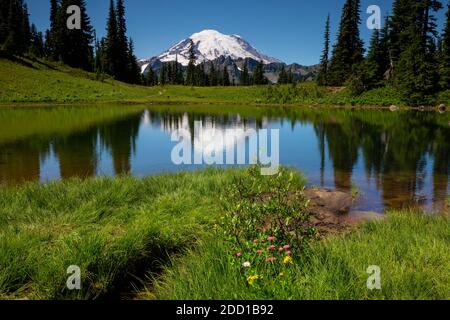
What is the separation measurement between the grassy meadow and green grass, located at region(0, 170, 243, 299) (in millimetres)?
19

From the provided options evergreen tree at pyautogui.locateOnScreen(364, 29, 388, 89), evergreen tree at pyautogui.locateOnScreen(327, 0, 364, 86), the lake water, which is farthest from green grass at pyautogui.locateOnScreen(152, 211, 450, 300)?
evergreen tree at pyautogui.locateOnScreen(327, 0, 364, 86)

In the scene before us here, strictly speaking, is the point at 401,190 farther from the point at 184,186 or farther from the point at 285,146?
the point at 285,146

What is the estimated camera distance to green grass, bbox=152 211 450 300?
4.38m

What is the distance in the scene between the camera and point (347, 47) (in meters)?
74.5

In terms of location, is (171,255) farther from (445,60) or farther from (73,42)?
(73,42)

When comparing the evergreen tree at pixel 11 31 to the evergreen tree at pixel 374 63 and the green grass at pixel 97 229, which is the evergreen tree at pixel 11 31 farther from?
the green grass at pixel 97 229

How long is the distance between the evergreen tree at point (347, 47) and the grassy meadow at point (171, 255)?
228 feet

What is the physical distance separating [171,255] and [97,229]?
4.82 ft

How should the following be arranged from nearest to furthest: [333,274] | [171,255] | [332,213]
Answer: [333,274]
[171,255]
[332,213]

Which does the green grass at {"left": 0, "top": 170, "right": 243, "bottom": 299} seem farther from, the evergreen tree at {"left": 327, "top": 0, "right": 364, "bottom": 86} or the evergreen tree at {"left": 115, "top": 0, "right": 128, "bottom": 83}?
the evergreen tree at {"left": 115, "top": 0, "right": 128, "bottom": 83}

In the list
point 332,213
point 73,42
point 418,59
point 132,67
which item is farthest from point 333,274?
point 132,67

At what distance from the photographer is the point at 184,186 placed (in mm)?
10461

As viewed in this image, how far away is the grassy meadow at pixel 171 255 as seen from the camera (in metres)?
4.56
